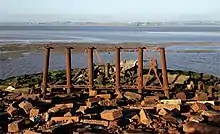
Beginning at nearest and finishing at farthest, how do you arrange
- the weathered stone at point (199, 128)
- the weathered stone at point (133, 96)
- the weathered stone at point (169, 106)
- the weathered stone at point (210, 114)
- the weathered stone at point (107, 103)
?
1. the weathered stone at point (199, 128)
2. the weathered stone at point (210, 114)
3. the weathered stone at point (169, 106)
4. the weathered stone at point (107, 103)
5. the weathered stone at point (133, 96)

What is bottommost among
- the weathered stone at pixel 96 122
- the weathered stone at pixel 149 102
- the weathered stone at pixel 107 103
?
the weathered stone at pixel 96 122

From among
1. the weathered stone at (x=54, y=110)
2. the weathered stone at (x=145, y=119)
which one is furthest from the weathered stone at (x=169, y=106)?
the weathered stone at (x=54, y=110)

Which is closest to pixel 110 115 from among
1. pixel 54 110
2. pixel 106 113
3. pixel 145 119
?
pixel 106 113

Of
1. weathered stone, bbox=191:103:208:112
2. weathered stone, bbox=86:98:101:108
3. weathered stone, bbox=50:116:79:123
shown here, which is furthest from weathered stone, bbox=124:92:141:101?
weathered stone, bbox=50:116:79:123

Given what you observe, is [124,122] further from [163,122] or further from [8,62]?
[8,62]

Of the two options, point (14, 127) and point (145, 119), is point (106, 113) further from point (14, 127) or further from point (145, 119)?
point (14, 127)

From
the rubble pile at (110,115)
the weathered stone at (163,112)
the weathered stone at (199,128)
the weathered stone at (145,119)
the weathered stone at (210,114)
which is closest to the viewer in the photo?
the weathered stone at (199,128)

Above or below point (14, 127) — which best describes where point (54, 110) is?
above

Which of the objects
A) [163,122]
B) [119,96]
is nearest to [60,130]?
[163,122]

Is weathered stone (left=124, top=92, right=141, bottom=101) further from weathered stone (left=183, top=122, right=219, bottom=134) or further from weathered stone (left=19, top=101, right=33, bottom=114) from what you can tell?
weathered stone (left=183, top=122, right=219, bottom=134)

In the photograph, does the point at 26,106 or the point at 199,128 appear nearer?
the point at 199,128

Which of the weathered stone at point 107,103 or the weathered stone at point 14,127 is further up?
the weathered stone at point 107,103

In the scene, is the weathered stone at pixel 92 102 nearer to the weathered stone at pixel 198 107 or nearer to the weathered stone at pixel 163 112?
the weathered stone at pixel 163 112

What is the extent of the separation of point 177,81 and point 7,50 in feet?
98.2
